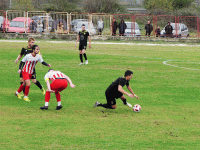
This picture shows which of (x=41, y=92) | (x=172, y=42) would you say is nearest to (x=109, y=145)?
(x=41, y=92)

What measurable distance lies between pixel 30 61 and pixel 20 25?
34.2 metres

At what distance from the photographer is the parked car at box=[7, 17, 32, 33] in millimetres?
44469

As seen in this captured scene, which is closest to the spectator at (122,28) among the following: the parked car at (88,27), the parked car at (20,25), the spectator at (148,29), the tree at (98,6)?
the spectator at (148,29)

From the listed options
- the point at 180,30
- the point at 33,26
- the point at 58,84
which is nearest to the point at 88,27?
the point at 33,26

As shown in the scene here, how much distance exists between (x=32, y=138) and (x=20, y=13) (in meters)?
39.7

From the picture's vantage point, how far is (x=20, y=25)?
44625 millimetres

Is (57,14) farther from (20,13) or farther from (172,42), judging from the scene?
(172,42)

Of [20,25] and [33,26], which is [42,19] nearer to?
[33,26]

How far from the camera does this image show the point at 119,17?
46.1 meters

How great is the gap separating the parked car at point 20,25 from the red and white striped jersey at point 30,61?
33.6 m

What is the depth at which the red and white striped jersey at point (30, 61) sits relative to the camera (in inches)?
456

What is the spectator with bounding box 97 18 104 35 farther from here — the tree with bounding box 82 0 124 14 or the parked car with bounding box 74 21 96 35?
the tree with bounding box 82 0 124 14

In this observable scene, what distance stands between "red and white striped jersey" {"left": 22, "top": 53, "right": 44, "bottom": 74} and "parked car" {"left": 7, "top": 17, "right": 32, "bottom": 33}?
110ft

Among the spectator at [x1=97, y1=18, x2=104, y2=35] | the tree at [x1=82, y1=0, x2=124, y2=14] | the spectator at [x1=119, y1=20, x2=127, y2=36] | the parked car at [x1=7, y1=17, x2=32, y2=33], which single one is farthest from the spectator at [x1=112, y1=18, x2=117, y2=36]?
the tree at [x1=82, y1=0, x2=124, y2=14]
